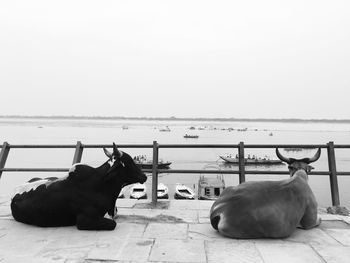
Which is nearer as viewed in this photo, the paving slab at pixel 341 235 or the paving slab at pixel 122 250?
the paving slab at pixel 122 250

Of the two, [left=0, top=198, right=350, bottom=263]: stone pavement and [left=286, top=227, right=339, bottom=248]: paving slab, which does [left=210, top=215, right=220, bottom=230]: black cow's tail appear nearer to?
[left=0, top=198, right=350, bottom=263]: stone pavement

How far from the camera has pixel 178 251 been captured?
343 cm

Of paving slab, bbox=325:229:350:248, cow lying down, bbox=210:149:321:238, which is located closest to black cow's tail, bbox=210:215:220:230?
cow lying down, bbox=210:149:321:238

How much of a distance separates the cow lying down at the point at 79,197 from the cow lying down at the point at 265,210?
1275mm

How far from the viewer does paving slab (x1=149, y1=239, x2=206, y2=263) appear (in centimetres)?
323

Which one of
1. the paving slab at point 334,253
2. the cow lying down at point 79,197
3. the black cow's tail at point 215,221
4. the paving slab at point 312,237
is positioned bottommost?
the paving slab at point 334,253

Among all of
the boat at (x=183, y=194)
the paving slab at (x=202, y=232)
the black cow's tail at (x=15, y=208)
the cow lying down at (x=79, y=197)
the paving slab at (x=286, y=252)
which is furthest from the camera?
the boat at (x=183, y=194)

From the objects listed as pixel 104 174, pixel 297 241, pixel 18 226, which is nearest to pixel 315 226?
pixel 297 241

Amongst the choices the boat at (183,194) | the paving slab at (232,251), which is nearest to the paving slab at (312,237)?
the paving slab at (232,251)

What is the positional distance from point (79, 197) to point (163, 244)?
1317 mm

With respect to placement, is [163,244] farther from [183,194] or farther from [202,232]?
[183,194]

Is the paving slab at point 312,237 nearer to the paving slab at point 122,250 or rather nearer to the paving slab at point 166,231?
the paving slab at point 166,231

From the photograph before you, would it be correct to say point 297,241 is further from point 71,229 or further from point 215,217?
point 71,229

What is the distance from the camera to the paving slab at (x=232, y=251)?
3.23 meters
